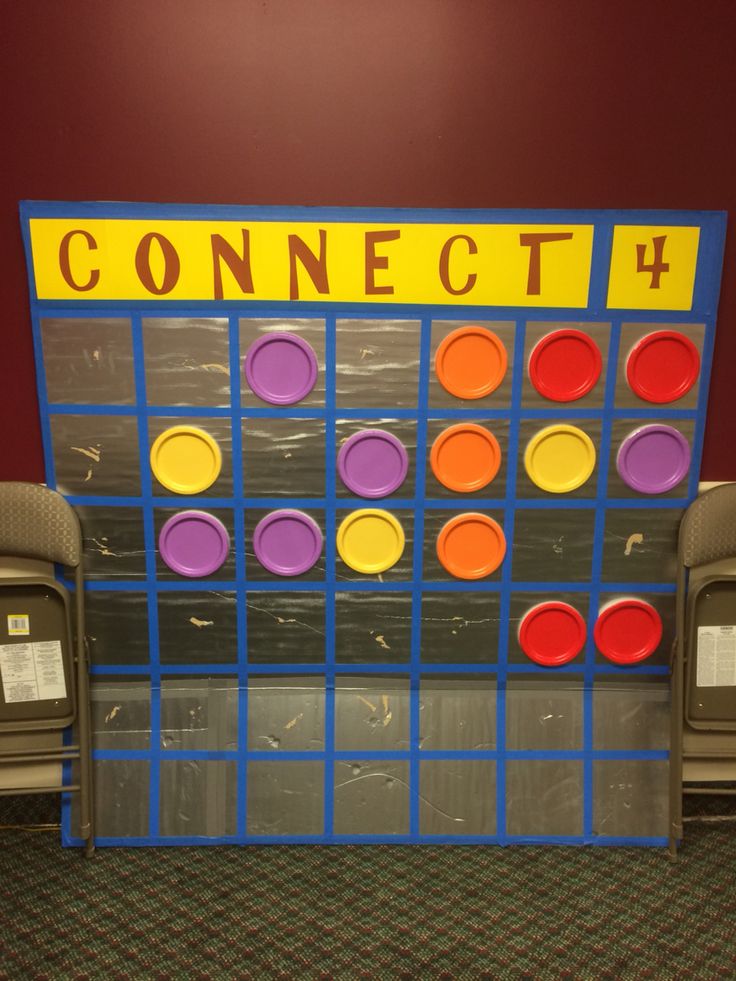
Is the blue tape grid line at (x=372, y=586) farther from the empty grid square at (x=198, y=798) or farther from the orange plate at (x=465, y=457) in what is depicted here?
the empty grid square at (x=198, y=798)

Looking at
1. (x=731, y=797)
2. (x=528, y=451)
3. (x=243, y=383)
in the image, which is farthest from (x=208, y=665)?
(x=731, y=797)

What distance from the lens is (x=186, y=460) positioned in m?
1.90

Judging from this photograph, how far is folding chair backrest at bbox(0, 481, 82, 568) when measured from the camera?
185cm

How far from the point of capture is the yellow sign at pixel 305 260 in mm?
1773

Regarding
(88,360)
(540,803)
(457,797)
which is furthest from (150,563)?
(540,803)

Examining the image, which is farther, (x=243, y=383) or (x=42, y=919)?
(x=243, y=383)

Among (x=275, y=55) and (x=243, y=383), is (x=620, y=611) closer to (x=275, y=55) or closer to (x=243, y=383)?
(x=243, y=383)

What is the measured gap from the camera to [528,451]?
1.91m

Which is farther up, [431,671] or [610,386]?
[610,386]

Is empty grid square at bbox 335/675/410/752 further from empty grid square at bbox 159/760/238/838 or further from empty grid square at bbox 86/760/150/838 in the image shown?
empty grid square at bbox 86/760/150/838

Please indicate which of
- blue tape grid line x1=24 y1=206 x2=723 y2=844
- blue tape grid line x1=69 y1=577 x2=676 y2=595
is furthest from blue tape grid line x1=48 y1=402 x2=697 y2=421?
blue tape grid line x1=69 y1=577 x2=676 y2=595

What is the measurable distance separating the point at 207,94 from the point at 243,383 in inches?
28.7

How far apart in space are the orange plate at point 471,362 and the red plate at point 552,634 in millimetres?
662

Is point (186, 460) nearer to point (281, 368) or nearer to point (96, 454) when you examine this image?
point (96, 454)
